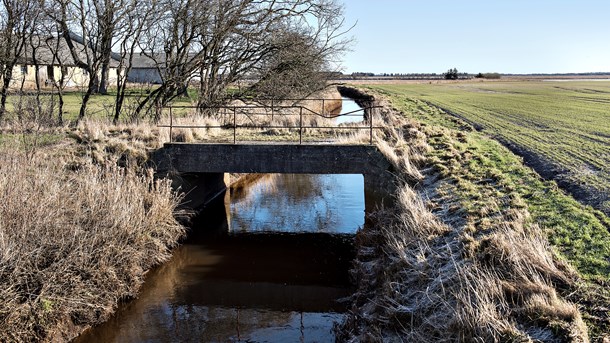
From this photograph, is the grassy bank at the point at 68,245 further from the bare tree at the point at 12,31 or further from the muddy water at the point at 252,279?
the bare tree at the point at 12,31

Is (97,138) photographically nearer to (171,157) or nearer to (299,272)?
(171,157)

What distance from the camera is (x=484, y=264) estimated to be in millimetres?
7383

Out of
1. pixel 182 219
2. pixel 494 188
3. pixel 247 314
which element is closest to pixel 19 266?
pixel 247 314

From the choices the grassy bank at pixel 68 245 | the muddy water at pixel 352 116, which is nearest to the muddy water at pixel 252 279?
the grassy bank at pixel 68 245

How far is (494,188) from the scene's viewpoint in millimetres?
11062

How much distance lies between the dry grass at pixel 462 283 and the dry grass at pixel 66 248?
4045 millimetres

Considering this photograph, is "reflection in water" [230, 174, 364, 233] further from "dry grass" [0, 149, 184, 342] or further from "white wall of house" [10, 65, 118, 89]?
"white wall of house" [10, 65, 118, 89]

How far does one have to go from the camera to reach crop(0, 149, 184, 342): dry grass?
7918 millimetres

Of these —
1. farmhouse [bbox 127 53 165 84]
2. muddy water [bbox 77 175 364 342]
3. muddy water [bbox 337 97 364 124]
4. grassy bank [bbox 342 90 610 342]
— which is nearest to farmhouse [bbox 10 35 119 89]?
farmhouse [bbox 127 53 165 84]

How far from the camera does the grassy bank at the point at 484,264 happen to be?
5.94 metres

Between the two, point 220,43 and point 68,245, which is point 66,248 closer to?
point 68,245

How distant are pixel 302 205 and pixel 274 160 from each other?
319 centimetres

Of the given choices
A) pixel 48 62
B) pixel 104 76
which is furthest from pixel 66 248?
pixel 48 62

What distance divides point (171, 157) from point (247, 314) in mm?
6456
